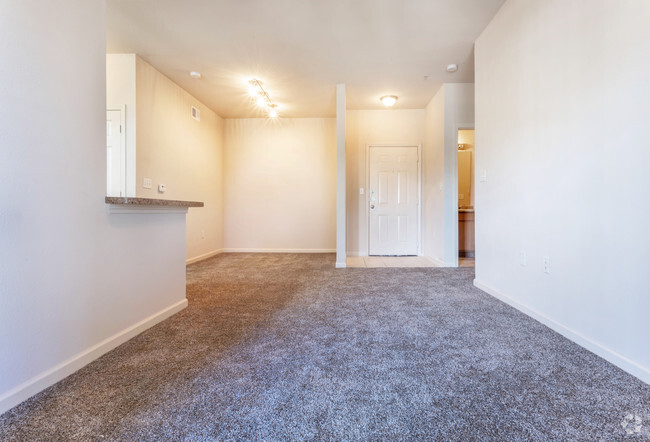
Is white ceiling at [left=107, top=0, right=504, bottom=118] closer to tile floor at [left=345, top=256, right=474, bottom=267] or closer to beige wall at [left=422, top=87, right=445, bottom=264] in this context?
beige wall at [left=422, top=87, right=445, bottom=264]

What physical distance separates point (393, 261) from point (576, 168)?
2.96 metres

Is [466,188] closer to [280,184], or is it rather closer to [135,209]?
[280,184]

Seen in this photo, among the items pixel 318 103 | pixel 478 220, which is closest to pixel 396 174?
pixel 318 103

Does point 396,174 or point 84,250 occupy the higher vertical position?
point 396,174

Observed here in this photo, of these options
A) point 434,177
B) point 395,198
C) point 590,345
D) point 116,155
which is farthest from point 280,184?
point 590,345

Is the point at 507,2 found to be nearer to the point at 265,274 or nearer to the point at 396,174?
the point at 396,174

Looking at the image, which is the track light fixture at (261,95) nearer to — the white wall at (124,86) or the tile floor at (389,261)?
the white wall at (124,86)

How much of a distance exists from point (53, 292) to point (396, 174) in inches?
181

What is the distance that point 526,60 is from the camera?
6.99 ft

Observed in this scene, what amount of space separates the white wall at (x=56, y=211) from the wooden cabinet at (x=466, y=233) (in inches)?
191

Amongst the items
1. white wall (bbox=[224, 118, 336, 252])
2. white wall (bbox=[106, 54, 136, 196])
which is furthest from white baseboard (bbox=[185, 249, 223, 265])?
white wall (bbox=[106, 54, 136, 196])

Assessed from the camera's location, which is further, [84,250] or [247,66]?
[247,66]

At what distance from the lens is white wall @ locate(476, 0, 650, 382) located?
1.34 m

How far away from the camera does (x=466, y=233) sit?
498 cm
